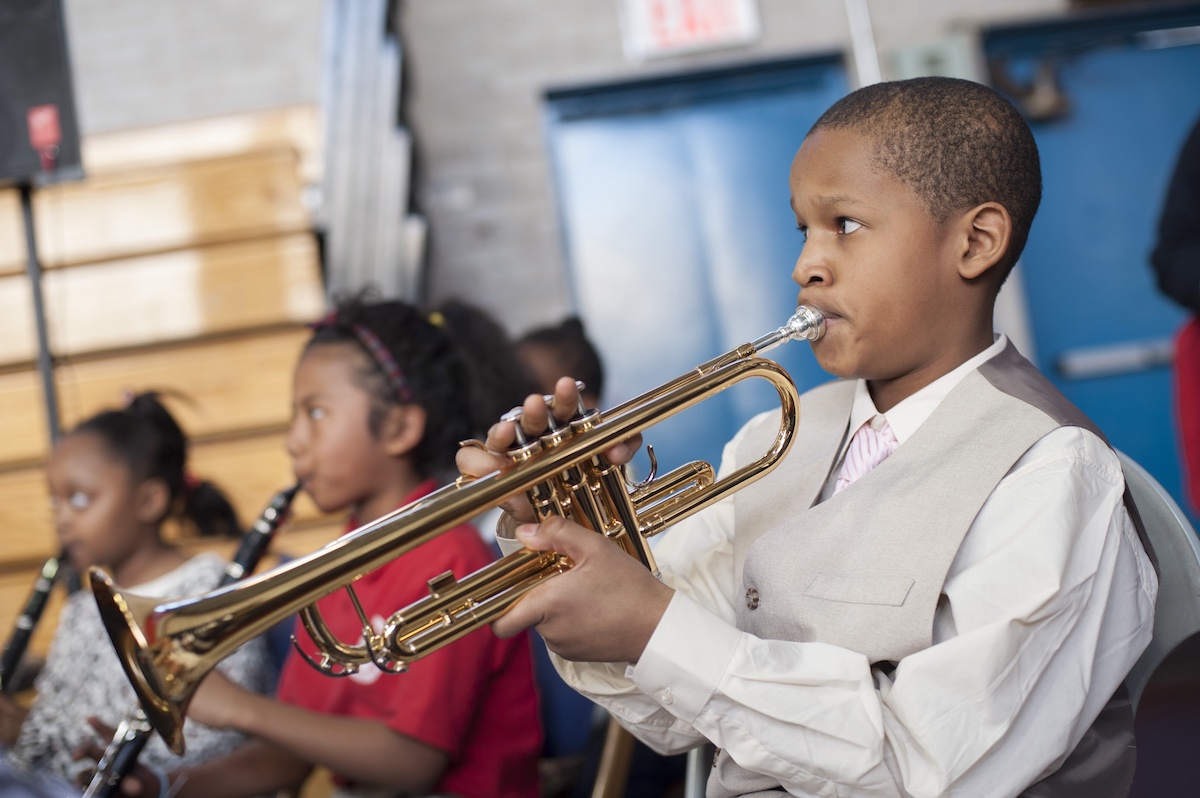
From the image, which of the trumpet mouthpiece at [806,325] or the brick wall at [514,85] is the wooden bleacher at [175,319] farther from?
the trumpet mouthpiece at [806,325]

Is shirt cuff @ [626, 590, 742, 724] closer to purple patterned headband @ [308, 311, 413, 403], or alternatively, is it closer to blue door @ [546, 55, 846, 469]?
purple patterned headband @ [308, 311, 413, 403]

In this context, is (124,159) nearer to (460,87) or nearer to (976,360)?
(460,87)

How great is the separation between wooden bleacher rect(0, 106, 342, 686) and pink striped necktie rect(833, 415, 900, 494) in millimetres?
2145

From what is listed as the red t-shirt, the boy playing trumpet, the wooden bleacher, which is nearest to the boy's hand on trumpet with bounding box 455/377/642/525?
the boy playing trumpet

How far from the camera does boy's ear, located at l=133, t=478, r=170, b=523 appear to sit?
2078 mm

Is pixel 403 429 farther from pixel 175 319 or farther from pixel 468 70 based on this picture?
pixel 468 70

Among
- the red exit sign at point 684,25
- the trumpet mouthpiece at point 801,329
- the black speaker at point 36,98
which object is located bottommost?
the trumpet mouthpiece at point 801,329

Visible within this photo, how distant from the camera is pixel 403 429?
172 centimetres

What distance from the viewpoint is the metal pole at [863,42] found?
11.8 feet

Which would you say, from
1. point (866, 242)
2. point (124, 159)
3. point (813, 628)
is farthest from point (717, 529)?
point (124, 159)

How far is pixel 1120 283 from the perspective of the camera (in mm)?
3574

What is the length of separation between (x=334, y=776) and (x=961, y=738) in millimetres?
984

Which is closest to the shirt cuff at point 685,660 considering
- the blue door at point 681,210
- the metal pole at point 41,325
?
the metal pole at point 41,325

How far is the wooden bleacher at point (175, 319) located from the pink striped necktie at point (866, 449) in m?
2.15
